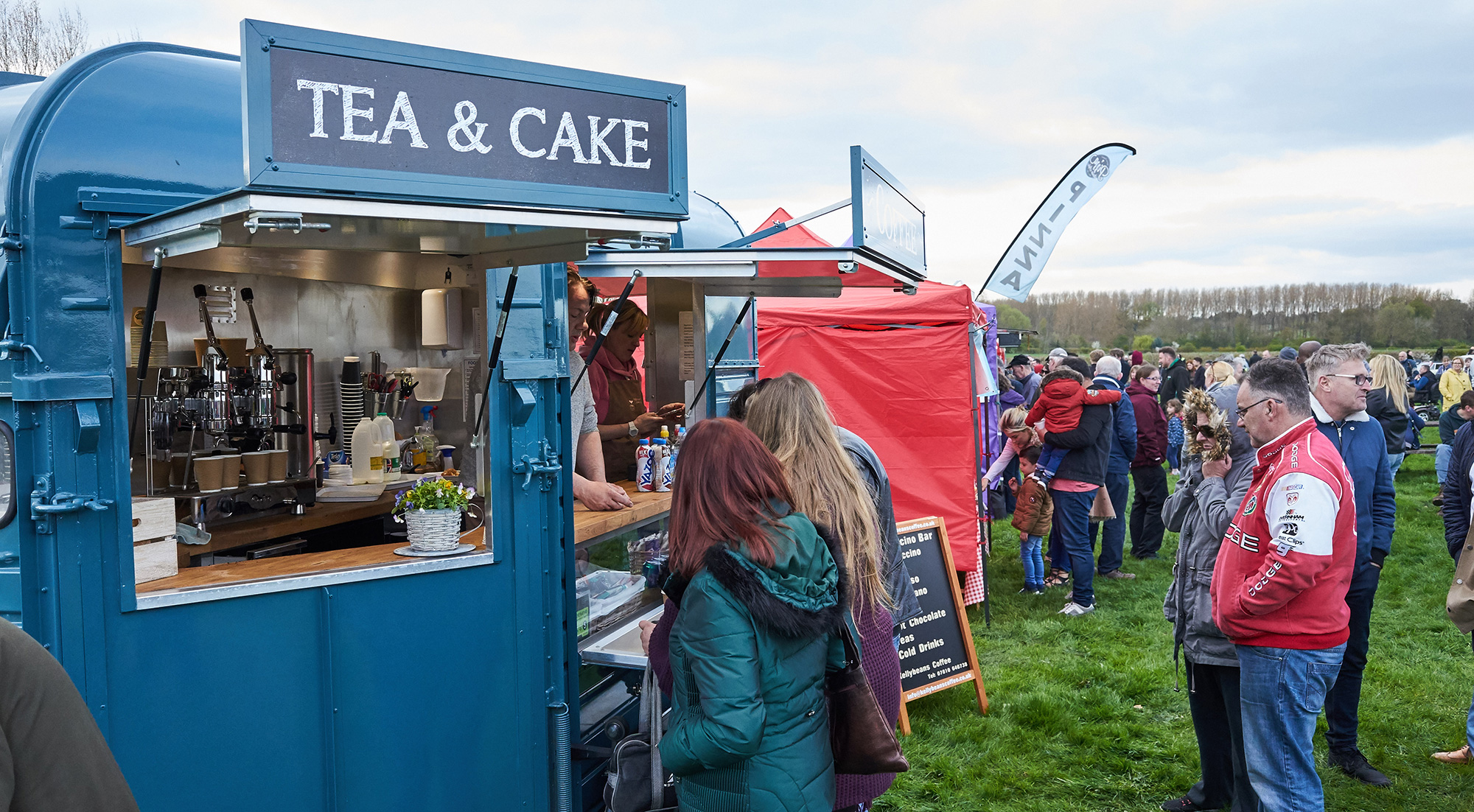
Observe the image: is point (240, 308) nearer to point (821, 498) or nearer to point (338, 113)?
point (338, 113)

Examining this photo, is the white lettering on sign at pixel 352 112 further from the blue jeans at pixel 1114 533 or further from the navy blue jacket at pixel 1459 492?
the blue jeans at pixel 1114 533

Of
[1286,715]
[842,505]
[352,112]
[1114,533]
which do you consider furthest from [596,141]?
[1114,533]

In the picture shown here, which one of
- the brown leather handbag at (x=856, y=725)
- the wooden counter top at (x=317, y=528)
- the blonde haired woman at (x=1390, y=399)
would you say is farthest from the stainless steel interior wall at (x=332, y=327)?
the blonde haired woman at (x=1390, y=399)

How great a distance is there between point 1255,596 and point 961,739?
96.0 inches

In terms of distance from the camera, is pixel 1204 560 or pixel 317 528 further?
pixel 317 528

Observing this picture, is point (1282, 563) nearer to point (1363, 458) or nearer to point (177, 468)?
point (1363, 458)

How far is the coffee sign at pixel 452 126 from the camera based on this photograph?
2385mm

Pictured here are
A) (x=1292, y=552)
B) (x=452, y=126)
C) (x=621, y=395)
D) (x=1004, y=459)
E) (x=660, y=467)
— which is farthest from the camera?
(x=1004, y=459)

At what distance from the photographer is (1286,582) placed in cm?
332

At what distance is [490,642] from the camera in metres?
3.68

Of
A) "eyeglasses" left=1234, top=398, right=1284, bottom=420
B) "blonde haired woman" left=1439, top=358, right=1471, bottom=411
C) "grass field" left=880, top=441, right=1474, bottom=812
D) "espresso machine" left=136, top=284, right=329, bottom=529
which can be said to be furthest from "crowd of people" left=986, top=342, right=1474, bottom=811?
"blonde haired woman" left=1439, top=358, right=1471, bottom=411

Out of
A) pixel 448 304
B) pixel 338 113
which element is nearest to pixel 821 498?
pixel 338 113

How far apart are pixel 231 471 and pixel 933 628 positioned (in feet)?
12.2

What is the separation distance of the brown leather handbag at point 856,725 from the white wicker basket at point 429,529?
1582 millimetres
